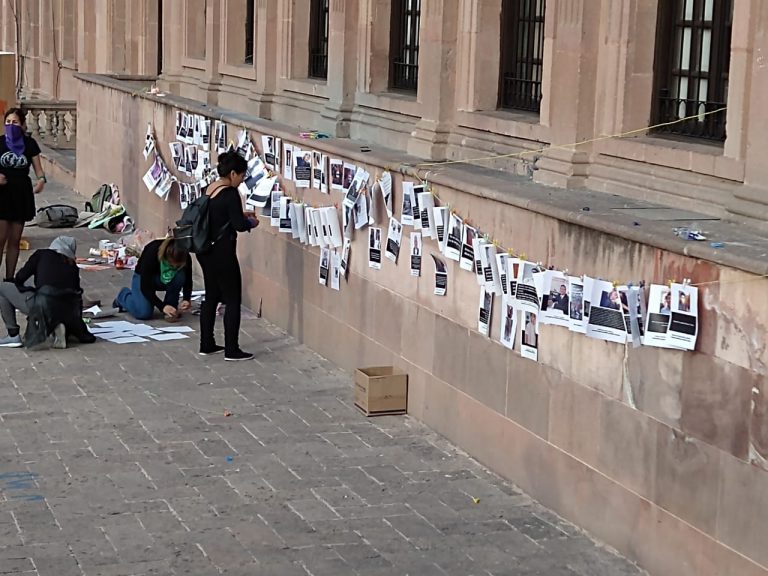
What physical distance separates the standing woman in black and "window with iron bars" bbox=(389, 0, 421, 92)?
2036 millimetres

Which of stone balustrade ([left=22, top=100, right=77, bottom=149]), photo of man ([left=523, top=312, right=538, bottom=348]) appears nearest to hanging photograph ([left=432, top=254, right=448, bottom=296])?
photo of man ([left=523, top=312, right=538, bottom=348])

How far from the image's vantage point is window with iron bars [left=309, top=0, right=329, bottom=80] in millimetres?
16031

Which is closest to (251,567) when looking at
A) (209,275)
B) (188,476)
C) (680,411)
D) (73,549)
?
(73,549)

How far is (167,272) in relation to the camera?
14.4 metres

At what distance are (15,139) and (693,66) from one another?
875cm

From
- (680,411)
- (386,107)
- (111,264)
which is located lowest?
(111,264)

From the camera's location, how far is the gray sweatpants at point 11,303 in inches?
515

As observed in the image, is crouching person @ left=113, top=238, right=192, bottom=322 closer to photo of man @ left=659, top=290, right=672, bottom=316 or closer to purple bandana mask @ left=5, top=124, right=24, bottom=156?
purple bandana mask @ left=5, top=124, right=24, bottom=156

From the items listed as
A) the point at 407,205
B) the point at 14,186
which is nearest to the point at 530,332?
the point at 407,205

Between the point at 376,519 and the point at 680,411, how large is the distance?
2.04 m

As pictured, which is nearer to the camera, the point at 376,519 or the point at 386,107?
the point at 376,519

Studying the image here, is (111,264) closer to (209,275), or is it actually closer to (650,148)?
(209,275)

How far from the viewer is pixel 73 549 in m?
8.09

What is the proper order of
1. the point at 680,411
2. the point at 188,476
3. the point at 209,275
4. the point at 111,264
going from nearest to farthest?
the point at 680,411
the point at 188,476
the point at 209,275
the point at 111,264
